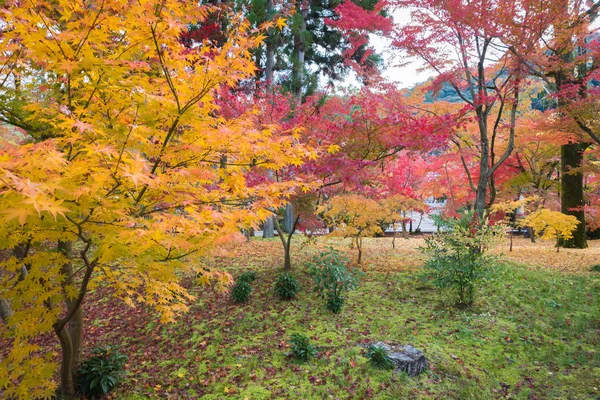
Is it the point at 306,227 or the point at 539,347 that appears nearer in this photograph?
the point at 539,347

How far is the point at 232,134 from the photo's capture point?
9.80ft

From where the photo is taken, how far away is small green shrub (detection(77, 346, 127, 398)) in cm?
437

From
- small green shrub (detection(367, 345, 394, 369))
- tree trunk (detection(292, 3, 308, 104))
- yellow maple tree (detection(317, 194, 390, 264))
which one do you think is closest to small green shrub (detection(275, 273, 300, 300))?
yellow maple tree (detection(317, 194, 390, 264))

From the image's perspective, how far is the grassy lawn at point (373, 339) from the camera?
14.6 feet

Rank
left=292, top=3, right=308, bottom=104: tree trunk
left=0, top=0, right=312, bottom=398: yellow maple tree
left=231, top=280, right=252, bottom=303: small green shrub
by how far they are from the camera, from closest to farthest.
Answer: left=0, top=0, right=312, bottom=398: yellow maple tree
left=231, top=280, right=252, bottom=303: small green shrub
left=292, top=3, right=308, bottom=104: tree trunk

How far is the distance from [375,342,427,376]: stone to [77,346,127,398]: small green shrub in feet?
12.7

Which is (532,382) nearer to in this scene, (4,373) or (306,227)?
(306,227)

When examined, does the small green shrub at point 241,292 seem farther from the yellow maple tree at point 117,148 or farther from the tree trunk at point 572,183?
the tree trunk at point 572,183

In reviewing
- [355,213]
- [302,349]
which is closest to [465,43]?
[355,213]

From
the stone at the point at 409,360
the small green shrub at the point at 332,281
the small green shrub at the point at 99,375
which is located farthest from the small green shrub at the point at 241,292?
the stone at the point at 409,360

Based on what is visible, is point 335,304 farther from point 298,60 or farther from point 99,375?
point 298,60

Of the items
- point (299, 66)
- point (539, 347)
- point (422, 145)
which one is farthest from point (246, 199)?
point (299, 66)

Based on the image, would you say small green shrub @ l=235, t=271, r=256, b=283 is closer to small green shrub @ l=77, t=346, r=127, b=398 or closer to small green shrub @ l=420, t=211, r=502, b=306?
small green shrub @ l=77, t=346, r=127, b=398

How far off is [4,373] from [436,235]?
22.4 feet
